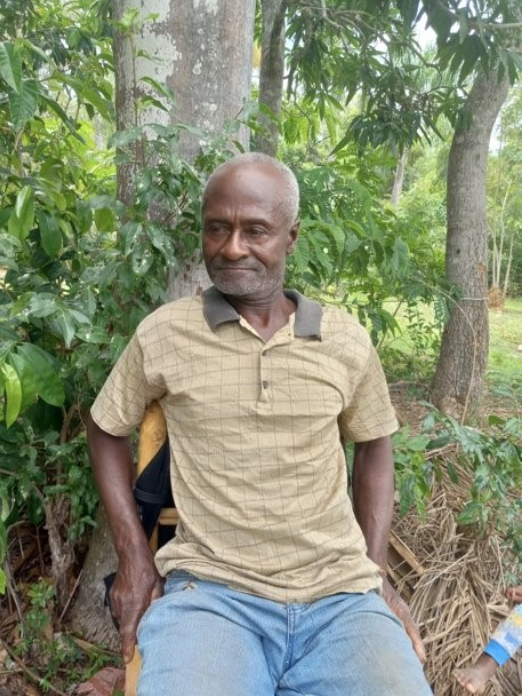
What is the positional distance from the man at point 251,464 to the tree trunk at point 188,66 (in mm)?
420

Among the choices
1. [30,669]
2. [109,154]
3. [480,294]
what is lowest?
[30,669]

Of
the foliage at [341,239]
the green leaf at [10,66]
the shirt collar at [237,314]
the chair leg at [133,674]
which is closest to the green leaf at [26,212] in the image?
the green leaf at [10,66]

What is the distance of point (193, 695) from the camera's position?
1.23 m

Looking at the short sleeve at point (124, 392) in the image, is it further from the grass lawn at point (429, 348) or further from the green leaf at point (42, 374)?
the grass lawn at point (429, 348)

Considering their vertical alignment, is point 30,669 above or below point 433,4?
below

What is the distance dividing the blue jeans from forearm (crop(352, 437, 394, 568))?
0.71 feet

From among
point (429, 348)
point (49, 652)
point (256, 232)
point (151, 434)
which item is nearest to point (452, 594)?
point (151, 434)

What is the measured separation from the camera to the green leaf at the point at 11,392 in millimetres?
1363

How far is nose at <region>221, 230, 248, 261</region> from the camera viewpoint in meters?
1.55

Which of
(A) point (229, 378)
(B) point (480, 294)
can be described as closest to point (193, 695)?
(A) point (229, 378)

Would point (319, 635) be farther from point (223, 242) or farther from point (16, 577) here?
point (16, 577)

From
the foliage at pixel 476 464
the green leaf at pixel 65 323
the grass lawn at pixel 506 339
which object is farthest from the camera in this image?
the grass lawn at pixel 506 339

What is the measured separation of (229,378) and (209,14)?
1.18 metres

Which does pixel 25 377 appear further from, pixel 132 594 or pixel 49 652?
pixel 49 652
